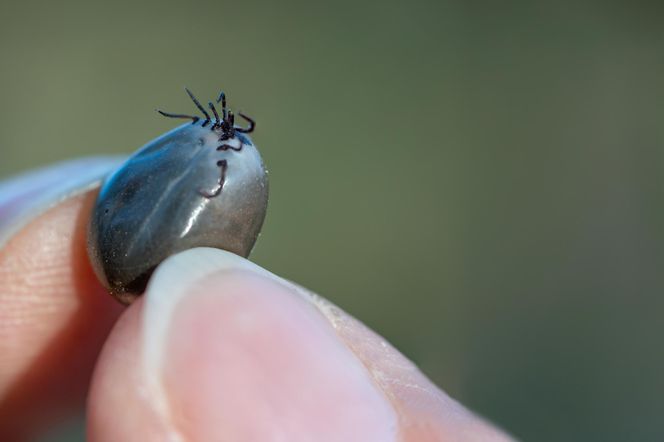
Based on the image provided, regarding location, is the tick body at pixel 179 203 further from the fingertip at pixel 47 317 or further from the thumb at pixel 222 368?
the fingertip at pixel 47 317

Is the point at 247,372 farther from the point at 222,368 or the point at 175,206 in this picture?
the point at 175,206

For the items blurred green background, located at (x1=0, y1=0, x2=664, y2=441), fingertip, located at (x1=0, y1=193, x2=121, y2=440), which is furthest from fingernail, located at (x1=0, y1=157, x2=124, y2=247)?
blurred green background, located at (x1=0, y1=0, x2=664, y2=441)


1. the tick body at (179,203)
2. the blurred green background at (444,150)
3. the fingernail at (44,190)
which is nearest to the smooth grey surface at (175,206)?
the tick body at (179,203)

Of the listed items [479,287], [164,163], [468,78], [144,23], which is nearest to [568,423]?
[479,287]

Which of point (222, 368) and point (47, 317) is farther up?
point (222, 368)

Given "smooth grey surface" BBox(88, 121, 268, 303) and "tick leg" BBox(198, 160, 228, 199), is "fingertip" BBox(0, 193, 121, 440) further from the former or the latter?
"tick leg" BBox(198, 160, 228, 199)

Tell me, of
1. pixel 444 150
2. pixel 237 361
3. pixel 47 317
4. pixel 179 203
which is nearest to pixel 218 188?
pixel 179 203

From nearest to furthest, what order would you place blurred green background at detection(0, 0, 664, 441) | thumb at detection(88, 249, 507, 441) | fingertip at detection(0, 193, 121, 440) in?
1. thumb at detection(88, 249, 507, 441)
2. fingertip at detection(0, 193, 121, 440)
3. blurred green background at detection(0, 0, 664, 441)
